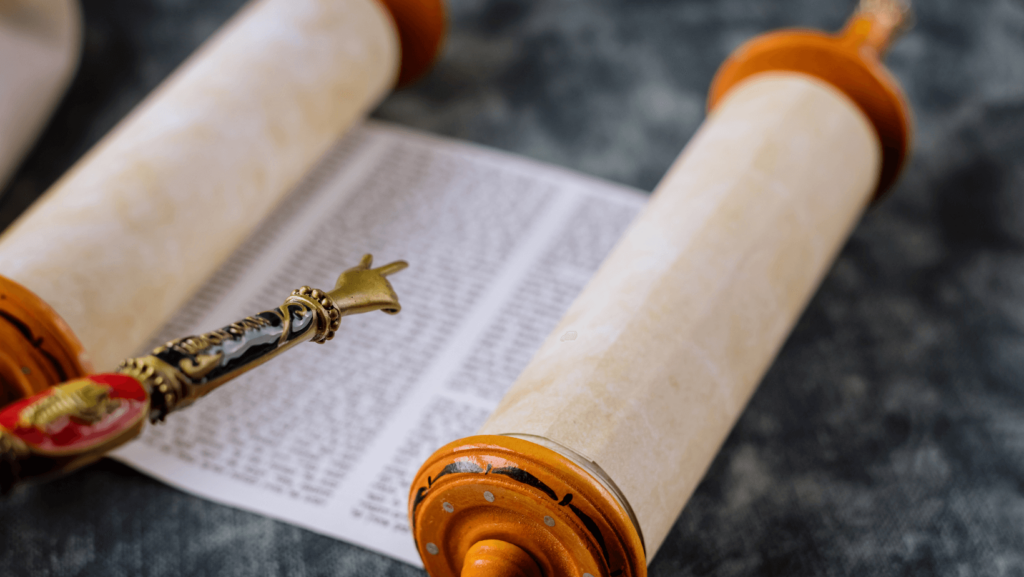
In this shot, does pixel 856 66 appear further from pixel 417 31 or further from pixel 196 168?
pixel 196 168

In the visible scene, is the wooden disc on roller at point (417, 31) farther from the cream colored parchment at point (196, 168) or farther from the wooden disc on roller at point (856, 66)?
the wooden disc on roller at point (856, 66)

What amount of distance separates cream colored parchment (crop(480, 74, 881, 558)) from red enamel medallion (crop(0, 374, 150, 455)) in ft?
0.70

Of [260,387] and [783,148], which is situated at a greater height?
[783,148]

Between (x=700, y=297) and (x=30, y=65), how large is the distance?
0.77m

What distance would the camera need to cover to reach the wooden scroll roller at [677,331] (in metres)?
0.47

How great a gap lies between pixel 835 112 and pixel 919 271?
0.67 ft

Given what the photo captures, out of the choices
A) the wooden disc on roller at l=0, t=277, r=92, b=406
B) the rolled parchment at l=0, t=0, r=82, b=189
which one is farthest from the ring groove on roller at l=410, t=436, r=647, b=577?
the rolled parchment at l=0, t=0, r=82, b=189

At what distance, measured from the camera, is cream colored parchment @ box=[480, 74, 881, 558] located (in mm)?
513

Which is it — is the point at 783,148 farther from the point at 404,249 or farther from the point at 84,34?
the point at 84,34

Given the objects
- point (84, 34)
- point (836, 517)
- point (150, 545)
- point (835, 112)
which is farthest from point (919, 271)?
point (84, 34)

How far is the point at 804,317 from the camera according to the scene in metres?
0.79

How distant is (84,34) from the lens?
103cm

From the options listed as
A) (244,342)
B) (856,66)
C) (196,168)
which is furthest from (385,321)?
(856,66)

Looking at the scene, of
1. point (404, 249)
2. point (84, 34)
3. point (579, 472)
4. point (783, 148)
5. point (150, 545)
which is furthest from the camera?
point (84, 34)
